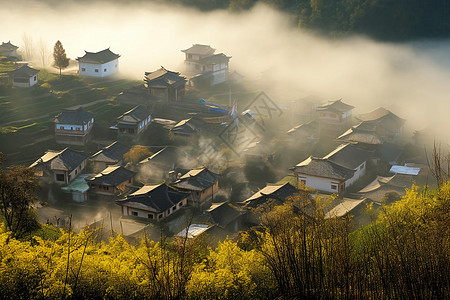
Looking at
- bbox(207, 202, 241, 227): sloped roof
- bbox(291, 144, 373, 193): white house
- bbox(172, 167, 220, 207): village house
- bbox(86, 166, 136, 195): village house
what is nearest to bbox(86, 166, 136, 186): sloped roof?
bbox(86, 166, 136, 195): village house

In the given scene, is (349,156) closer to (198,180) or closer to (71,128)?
(198,180)

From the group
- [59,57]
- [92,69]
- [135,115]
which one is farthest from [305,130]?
[59,57]

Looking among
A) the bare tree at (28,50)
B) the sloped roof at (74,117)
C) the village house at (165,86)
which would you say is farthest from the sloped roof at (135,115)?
the bare tree at (28,50)

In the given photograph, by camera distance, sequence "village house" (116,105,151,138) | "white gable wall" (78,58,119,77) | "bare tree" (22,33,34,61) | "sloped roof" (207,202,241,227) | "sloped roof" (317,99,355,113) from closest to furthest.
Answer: "sloped roof" (207,202,241,227), "village house" (116,105,151,138), "sloped roof" (317,99,355,113), "white gable wall" (78,58,119,77), "bare tree" (22,33,34,61)

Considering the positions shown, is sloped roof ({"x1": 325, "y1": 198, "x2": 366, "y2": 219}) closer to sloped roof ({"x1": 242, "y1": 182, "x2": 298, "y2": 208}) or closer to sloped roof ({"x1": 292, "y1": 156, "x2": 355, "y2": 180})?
sloped roof ({"x1": 242, "y1": 182, "x2": 298, "y2": 208})

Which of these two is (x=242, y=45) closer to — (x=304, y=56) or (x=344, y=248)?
(x=304, y=56)
